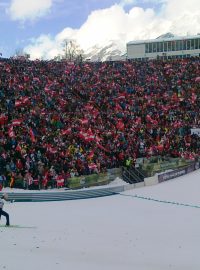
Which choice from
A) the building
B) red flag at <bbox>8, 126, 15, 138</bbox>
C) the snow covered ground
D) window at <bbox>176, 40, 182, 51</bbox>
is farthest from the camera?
window at <bbox>176, 40, 182, 51</bbox>

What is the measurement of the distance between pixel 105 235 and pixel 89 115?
20057mm

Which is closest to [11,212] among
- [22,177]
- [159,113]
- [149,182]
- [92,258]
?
[22,177]

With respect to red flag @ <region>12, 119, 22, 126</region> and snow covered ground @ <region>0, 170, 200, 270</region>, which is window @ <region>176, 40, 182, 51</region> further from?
snow covered ground @ <region>0, 170, 200, 270</region>

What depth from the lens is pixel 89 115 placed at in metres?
36.7

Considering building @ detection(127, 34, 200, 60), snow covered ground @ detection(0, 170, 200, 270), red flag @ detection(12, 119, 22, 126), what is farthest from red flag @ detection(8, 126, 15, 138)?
building @ detection(127, 34, 200, 60)

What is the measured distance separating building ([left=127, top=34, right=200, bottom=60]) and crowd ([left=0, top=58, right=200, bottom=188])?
2320 centimetres

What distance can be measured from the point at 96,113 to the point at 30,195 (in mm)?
15004

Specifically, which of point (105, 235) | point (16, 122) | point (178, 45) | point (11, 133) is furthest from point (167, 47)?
point (105, 235)

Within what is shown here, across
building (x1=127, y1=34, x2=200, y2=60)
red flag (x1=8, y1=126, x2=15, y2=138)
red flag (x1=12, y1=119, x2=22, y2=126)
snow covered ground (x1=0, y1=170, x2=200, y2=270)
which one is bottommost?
snow covered ground (x1=0, y1=170, x2=200, y2=270)

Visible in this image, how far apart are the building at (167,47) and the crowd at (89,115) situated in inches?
913

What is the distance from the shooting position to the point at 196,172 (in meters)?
35.7

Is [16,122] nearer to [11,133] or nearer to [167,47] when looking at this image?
[11,133]

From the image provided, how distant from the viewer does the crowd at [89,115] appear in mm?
27359

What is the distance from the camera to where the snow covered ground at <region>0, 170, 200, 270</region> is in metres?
13.1
